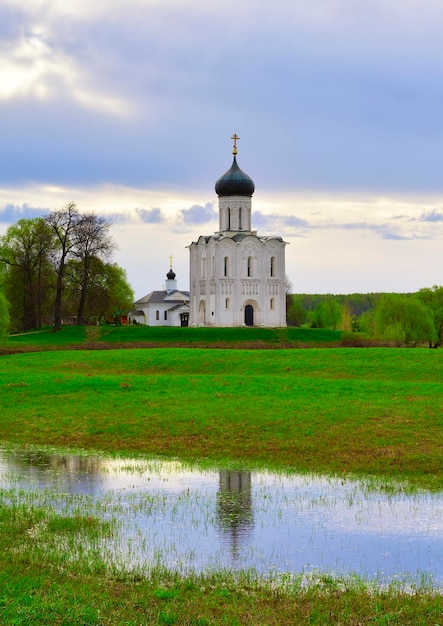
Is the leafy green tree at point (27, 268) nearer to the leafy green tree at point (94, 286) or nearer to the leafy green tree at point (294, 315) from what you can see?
the leafy green tree at point (94, 286)

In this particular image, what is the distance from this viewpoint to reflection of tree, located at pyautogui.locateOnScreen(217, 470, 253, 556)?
13627 millimetres

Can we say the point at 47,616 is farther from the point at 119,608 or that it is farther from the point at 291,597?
the point at 291,597

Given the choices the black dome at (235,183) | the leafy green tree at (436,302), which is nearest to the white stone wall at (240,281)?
the black dome at (235,183)

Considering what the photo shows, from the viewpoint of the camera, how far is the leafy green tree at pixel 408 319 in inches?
2847

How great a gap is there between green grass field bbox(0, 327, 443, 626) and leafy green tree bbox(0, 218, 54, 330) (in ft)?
84.4

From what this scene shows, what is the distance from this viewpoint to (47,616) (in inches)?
379

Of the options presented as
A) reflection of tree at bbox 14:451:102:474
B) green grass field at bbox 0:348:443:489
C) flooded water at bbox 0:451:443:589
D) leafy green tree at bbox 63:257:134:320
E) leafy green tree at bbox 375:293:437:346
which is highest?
leafy green tree at bbox 63:257:134:320

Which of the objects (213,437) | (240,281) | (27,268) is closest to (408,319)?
(240,281)

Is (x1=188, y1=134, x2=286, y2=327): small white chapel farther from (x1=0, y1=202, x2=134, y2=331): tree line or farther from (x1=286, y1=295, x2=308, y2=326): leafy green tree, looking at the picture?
(x1=286, y1=295, x2=308, y2=326): leafy green tree

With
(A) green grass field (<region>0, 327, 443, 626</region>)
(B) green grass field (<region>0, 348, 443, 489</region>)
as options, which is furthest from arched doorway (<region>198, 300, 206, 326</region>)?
(B) green grass field (<region>0, 348, 443, 489</region>)

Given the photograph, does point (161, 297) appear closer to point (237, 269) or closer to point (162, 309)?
point (162, 309)

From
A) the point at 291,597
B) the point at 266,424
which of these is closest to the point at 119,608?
the point at 291,597

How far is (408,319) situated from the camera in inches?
2889

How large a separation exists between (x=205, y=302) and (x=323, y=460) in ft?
201
